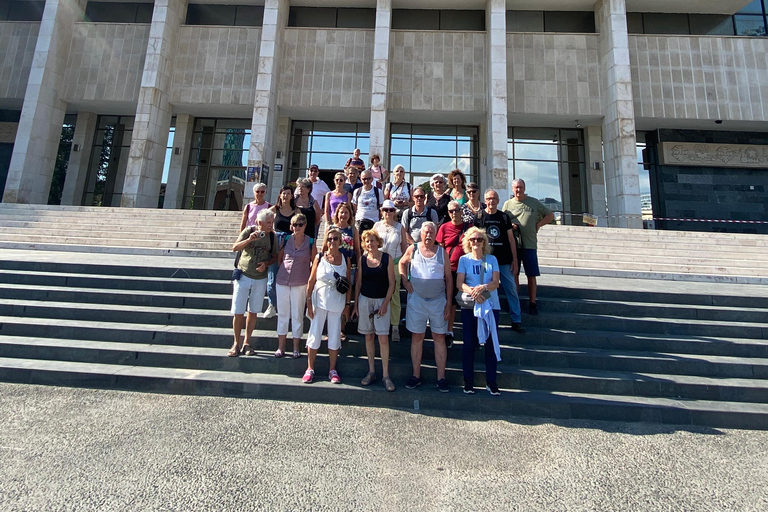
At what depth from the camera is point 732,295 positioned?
18.8 feet

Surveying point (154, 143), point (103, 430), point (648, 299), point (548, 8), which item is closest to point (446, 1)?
point (548, 8)

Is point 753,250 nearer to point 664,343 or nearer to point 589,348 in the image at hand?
point 664,343

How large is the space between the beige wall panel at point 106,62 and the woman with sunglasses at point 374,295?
63.7 ft

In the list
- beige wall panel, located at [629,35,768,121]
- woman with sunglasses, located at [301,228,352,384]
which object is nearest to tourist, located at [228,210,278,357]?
woman with sunglasses, located at [301,228,352,384]

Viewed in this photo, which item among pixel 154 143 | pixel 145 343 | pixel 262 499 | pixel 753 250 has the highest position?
pixel 154 143

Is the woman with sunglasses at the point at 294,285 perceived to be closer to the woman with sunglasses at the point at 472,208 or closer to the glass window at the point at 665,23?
the woman with sunglasses at the point at 472,208

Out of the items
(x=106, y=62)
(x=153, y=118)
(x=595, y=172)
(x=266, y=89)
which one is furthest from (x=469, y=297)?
(x=106, y=62)

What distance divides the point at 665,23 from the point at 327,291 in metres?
23.4

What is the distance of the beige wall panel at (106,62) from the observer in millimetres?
17375

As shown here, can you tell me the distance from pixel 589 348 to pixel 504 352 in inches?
49.2

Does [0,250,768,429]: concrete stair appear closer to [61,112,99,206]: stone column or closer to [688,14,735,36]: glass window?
[61,112,99,206]: stone column

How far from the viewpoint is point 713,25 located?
57.8 feet

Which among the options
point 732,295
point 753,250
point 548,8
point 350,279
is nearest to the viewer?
point 350,279

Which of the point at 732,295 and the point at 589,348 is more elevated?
the point at 732,295
